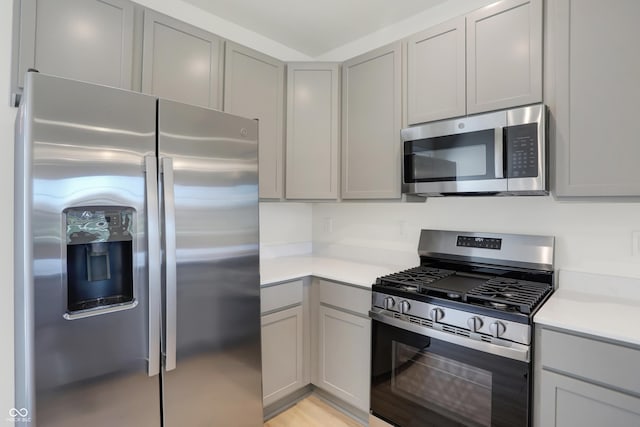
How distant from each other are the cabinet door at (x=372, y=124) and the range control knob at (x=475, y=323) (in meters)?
0.87

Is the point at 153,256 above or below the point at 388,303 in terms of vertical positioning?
above

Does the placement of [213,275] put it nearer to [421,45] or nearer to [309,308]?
[309,308]

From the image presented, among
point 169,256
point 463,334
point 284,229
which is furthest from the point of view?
point 284,229

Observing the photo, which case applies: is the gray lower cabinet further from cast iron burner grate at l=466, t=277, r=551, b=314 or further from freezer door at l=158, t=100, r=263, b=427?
freezer door at l=158, t=100, r=263, b=427

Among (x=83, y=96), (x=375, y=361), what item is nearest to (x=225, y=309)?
(x=375, y=361)

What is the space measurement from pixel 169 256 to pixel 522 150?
1656 mm

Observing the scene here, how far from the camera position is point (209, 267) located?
4.94 ft

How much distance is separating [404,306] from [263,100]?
1.59m

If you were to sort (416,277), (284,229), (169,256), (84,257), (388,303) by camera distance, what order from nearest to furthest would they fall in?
(84,257), (169,256), (388,303), (416,277), (284,229)

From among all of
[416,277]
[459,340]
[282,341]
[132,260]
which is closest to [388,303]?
[416,277]

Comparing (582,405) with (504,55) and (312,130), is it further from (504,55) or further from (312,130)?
(312,130)

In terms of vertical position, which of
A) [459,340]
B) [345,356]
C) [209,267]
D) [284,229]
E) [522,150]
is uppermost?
[522,150]

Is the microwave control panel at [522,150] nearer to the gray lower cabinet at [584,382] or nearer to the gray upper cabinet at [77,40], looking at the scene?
the gray lower cabinet at [584,382]

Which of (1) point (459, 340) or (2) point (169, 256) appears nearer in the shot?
(2) point (169, 256)
